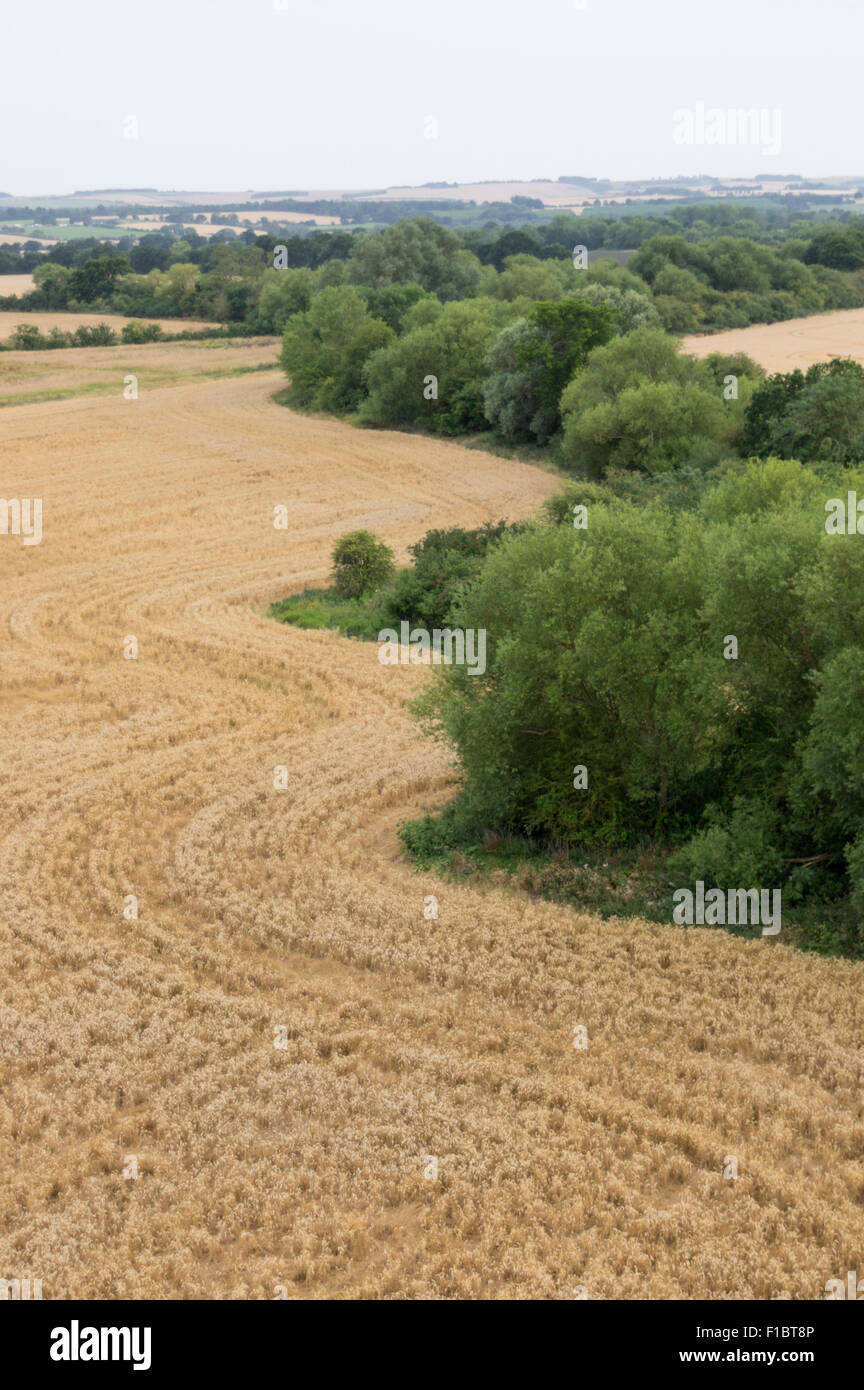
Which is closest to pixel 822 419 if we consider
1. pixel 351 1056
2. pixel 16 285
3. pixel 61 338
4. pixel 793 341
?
pixel 351 1056

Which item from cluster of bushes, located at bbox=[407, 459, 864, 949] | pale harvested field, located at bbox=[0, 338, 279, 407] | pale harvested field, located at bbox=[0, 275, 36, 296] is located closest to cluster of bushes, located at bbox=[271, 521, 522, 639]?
cluster of bushes, located at bbox=[407, 459, 864, 949]

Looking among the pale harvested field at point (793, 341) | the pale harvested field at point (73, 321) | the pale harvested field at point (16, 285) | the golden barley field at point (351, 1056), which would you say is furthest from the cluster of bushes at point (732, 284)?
the golden barley field at point (351, 1056)

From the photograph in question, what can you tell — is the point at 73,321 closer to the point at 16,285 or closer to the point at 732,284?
the point at 16,285

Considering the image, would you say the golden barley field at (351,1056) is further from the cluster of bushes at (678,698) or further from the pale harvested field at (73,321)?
the pale harvested field at (73,321)

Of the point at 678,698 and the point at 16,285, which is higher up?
the point at 16,285
